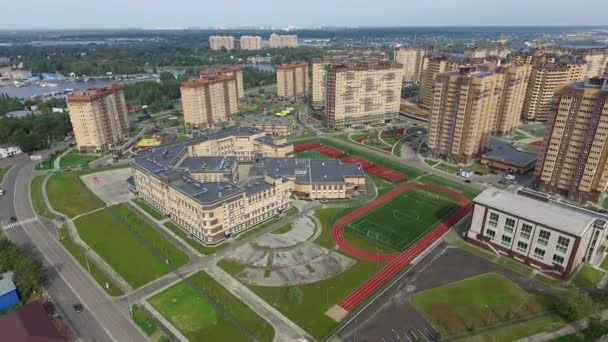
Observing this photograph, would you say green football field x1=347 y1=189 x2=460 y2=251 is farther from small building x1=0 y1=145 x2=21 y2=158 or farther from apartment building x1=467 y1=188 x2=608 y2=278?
small building x1=0 y1=145 x2=21 y2=158

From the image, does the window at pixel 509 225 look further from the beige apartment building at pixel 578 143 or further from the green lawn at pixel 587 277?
the beige apartment building at pixel 578 143

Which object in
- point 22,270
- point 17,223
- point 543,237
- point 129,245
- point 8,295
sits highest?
point 543,237

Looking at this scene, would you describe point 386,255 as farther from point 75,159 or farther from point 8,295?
point 75,159

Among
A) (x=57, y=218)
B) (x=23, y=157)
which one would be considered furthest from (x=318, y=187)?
(x=23, y=157)

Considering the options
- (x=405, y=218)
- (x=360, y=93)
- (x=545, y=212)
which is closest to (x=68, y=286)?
(x=405, y=218)

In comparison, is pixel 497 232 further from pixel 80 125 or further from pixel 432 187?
pixel 80 125

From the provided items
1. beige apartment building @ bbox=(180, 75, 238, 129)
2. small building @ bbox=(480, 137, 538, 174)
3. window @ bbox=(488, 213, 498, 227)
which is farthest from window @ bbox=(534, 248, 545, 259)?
beige apartment building @ bbox=(180, 75, 238, 129)

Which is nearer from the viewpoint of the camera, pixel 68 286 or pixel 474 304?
pixel 474 304
